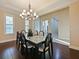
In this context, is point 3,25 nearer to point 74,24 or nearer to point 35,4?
point 35,4

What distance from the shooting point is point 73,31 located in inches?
224

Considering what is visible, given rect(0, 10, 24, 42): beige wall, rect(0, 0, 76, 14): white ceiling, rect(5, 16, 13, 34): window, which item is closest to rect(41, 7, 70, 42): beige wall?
rect(0, 0, 76, 14): white ceiling

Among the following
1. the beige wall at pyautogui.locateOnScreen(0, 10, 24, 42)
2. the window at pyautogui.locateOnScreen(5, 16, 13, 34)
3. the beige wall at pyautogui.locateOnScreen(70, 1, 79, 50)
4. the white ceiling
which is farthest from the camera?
the window at pyautogui.locateOnScreen(5, 16, 13, 34)

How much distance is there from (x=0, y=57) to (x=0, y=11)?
4718 millimetres

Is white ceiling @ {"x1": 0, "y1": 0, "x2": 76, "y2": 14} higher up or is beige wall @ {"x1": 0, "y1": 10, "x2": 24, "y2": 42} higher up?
white ceiling @ {"x1": 0, "y1": 0, "x2": 76, "y2": 14}

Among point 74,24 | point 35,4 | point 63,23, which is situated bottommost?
point 74,24

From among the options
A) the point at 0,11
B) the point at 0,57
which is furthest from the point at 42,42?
the point at 0,11

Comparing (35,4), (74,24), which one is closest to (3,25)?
(35,4)

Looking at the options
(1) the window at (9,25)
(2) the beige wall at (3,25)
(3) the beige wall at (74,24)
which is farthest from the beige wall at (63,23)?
(1) the window at (9,25)

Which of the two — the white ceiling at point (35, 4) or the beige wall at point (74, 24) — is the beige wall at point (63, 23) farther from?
the beige wall at point (74, 24)

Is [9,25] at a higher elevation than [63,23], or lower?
lower

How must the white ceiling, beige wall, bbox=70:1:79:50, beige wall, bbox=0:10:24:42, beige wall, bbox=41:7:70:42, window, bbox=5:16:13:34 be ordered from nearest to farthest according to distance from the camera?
A: beige wall, bbox=70:1:79:50 → the white ceiling → beige wall, bbox=41:7:70:42 → beige wall, bbox=0:10:24:42 → window, bbox=5:16:13:34

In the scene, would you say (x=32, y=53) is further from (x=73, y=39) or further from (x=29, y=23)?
(x=29, y=23)

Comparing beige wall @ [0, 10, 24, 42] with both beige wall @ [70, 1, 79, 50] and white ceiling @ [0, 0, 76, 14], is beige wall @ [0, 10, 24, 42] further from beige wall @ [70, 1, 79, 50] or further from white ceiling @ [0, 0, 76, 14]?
beige wall @ [70, 1, 79, 50]
